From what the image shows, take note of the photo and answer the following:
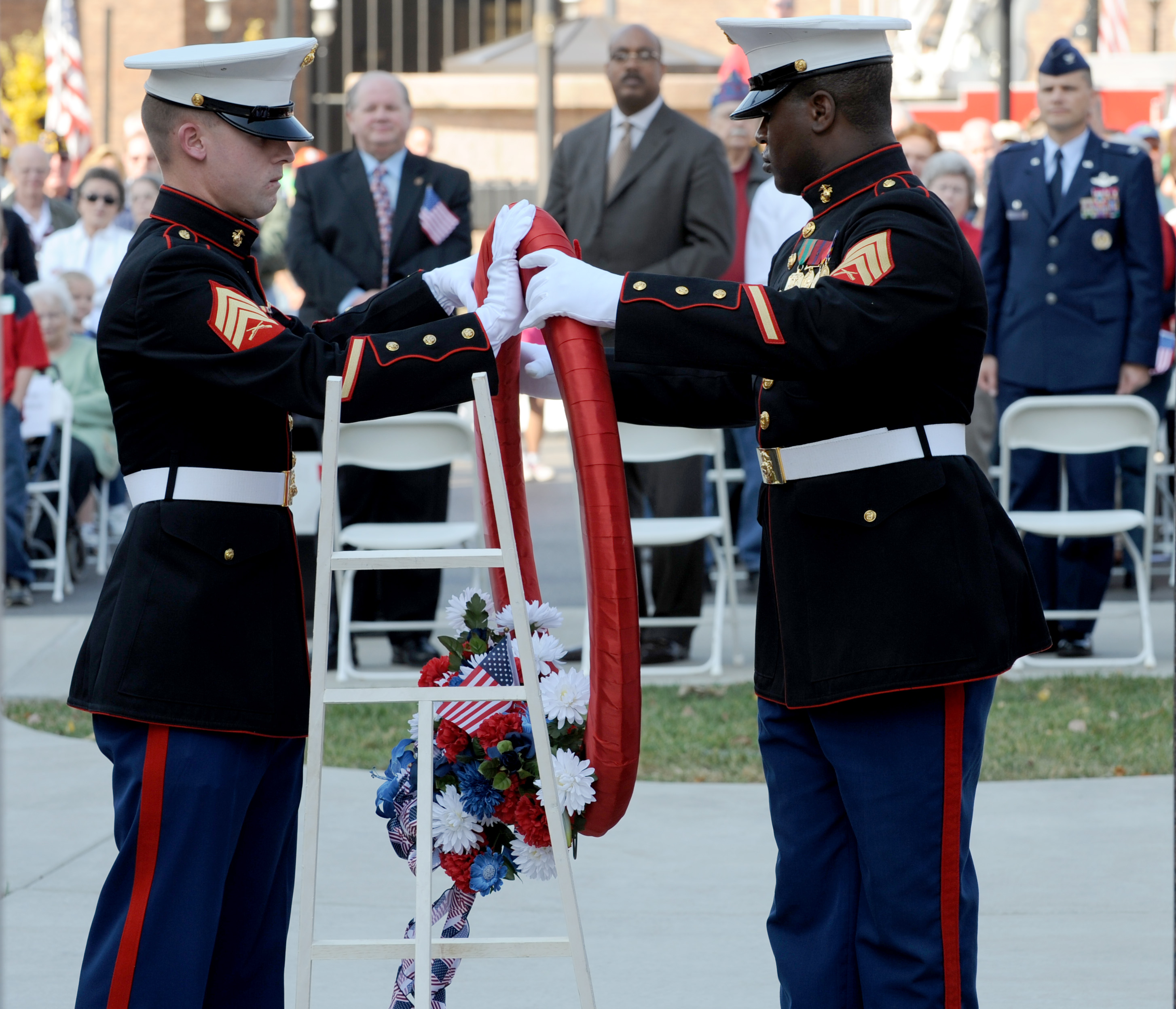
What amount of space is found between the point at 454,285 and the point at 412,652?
420 cm

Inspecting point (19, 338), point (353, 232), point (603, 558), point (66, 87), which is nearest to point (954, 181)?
point (353, 232)

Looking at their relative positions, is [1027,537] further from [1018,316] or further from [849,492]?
[849,492]

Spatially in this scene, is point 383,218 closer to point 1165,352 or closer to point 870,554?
point 1165,352

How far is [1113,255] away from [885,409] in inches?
193

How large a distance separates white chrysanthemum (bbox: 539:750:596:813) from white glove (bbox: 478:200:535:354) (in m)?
0.70

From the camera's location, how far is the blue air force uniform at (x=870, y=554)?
8.96 ft

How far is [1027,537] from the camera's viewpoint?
7.72 metres

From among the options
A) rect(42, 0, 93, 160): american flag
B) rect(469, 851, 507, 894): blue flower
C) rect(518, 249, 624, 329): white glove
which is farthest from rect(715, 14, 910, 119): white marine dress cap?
rect(42, 0, 93, 160): american flag

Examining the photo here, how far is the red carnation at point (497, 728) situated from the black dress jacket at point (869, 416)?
0.44 metres

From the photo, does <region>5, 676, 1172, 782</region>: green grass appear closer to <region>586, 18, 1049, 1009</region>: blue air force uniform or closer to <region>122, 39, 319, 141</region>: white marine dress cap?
<region>586, 18, 1049, 1009</region>: blue air force uniform

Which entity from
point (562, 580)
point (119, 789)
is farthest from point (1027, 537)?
point (119, 789)

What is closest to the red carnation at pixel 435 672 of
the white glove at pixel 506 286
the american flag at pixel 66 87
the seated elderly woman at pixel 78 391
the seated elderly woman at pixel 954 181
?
the white glove at pixel 506 286

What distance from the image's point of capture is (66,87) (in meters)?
16.5

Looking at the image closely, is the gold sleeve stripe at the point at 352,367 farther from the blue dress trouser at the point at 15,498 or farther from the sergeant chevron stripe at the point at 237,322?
the blue dress trouser at the point at 15,498
